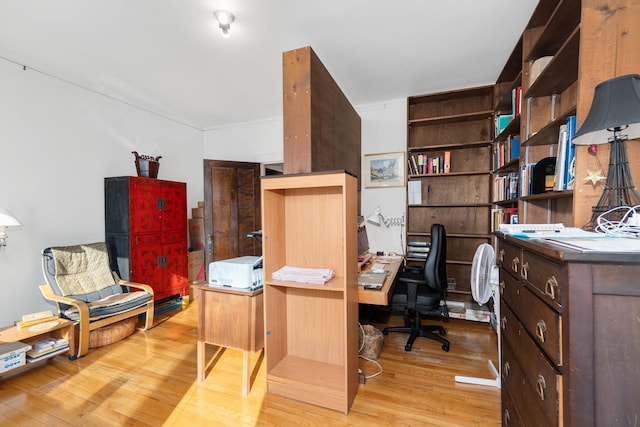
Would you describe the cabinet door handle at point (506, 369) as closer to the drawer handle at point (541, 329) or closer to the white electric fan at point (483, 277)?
the drawer handle at point (541, 329)

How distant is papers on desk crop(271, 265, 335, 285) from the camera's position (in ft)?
5.49

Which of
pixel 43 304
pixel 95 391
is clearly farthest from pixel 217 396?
pixel 43 304

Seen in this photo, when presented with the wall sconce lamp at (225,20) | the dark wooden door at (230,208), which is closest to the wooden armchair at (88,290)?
the dark wooden door at (230,208)

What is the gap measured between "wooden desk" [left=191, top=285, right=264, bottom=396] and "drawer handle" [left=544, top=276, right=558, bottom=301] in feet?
5.22

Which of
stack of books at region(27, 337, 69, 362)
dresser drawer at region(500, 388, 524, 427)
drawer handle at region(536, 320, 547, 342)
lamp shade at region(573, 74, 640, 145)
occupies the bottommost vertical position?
stack of books at region(27, 337, 69, 362)

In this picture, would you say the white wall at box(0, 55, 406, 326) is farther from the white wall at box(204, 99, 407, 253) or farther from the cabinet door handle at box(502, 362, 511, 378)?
the cabinet door handle at box(502, 362, 511, 378)

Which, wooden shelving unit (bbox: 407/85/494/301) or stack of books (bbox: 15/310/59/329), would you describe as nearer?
stack of books (bbox: 15/310/59/329)

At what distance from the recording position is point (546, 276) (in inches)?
32.5

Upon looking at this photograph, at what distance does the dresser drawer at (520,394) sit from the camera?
0.87 m

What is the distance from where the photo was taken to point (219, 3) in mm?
1740

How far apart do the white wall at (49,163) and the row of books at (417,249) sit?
3892 mm

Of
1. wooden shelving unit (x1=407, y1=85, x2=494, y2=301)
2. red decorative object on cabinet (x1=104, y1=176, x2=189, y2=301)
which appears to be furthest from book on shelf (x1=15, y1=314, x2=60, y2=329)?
wooden shelving unit (x1=407, y1=85, x2=494, y2=301)

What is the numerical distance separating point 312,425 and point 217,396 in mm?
739

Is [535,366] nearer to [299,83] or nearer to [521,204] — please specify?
[521,204]
